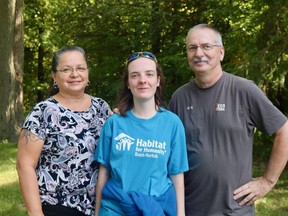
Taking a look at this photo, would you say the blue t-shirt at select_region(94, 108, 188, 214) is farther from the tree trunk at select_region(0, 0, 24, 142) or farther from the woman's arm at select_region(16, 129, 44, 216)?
the tree trunk at select_region(0, 0, 24, 142)

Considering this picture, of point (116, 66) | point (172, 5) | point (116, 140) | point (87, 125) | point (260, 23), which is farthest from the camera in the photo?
point (116, 66)

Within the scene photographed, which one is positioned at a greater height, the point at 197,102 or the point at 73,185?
the point at 197,102

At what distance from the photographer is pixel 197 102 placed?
338 centimetres

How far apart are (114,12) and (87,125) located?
405 inches

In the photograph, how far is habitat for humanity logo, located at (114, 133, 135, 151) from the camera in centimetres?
303

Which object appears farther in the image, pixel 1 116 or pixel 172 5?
pixel 1 116

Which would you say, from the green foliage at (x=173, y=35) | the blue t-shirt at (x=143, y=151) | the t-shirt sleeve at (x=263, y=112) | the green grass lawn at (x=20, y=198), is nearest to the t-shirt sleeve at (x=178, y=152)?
the blue t-shirt at (x=143, y=151)

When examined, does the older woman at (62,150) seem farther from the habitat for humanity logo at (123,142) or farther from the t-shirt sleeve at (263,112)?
the t-shirt sleeve at (263,112)

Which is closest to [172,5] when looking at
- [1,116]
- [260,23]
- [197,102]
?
[260,23]

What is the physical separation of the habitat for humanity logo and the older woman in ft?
0.92

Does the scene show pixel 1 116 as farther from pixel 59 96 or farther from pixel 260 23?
pixel 59 96

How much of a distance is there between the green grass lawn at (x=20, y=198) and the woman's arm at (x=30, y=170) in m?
3.57

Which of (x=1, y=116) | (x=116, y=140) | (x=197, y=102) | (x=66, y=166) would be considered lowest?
(x=1, y=116)

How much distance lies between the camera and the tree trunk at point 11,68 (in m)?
13.4
